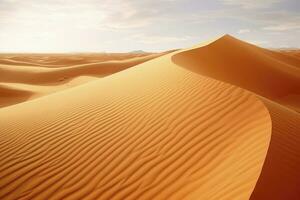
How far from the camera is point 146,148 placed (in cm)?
435

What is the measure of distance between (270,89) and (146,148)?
8525 millimetres

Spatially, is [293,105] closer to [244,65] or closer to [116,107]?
[244,65]

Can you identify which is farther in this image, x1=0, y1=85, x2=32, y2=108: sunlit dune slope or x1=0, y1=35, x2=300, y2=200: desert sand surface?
x1=0, y1=85, x2=32, y2=108: sunlit dune slope

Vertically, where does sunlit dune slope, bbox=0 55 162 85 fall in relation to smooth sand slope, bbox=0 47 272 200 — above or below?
below

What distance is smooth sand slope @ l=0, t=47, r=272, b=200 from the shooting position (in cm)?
353

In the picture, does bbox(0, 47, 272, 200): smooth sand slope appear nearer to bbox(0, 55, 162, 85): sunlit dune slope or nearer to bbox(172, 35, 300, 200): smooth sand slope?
bbox(172, 35, 300, 200): smooth sand slope

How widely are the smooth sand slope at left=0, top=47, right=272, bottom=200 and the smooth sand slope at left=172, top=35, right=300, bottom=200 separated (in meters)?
0.14

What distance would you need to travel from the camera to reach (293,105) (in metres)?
10.2

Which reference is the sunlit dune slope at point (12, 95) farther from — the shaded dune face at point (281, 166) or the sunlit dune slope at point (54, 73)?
the shaded dune face at point (281, 166)

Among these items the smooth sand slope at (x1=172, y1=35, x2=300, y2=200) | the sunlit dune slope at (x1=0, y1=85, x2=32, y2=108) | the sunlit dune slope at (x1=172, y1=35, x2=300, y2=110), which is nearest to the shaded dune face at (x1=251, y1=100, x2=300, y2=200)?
the smooth sand slope at (x1=172, y1=35, x2=300, y2=200)

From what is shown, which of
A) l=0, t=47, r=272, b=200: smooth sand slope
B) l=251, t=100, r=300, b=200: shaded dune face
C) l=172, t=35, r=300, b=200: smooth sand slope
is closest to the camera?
l=251, t=100, r=300, b=200: shaded dune face

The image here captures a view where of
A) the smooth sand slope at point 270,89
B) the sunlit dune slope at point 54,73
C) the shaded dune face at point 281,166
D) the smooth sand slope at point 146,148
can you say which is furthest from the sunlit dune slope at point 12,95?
the shaded dune face at point 281,166

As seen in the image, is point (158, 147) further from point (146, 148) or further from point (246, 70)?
point (246, 70)

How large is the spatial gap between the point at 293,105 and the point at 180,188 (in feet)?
26.1
